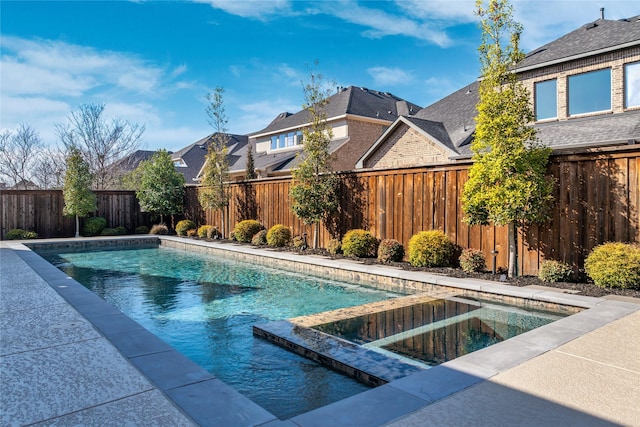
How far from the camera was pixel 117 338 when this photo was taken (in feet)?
14.1

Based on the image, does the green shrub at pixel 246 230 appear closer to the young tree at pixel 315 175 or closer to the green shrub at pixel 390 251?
the young tree at pixel 315 175

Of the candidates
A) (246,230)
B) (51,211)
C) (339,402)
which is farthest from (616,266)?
(51,211)

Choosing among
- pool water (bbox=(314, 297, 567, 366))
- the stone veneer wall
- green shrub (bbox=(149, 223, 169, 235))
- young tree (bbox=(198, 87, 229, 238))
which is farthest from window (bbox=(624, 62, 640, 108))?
green shrub (bbox=(149, 223, 169, 235))

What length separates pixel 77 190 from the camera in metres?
17.3

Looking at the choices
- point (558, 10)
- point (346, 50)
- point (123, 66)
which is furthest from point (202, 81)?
point (558, 10)

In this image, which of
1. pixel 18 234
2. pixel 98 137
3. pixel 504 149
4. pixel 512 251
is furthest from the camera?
pixel 98 137

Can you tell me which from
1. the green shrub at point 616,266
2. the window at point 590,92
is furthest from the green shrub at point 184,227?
the green shrub at point 616,266

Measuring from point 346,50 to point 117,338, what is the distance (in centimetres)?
1804

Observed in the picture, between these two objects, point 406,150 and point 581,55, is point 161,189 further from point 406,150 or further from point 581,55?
point 581,55

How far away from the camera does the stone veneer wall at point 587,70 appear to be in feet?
42.5

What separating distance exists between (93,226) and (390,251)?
556 inches

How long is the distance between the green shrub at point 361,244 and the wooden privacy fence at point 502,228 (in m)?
0.30

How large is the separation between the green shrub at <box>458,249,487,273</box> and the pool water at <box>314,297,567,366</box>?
5.60ft

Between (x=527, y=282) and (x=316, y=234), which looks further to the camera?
(x=316, y=234)
